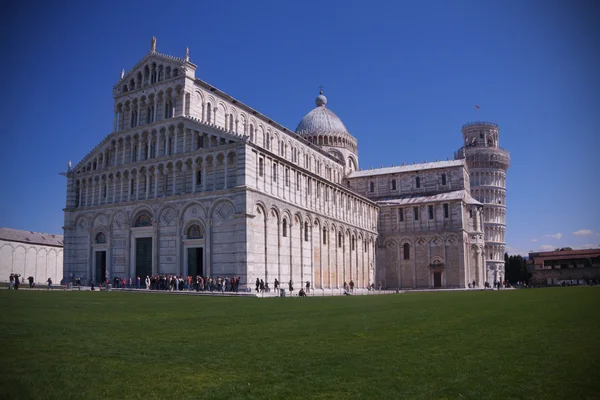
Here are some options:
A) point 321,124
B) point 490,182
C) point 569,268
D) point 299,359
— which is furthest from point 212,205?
point 490,182

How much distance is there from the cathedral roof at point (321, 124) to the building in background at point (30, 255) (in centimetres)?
4060

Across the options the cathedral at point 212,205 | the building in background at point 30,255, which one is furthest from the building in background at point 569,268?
the building in background at point 30,255

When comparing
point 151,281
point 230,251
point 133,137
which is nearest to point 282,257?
point 230,251

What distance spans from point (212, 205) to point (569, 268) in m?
66.2

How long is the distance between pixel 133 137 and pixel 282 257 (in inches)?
696

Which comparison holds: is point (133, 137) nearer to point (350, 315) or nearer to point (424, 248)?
point (350, 315)

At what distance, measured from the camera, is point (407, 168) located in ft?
236

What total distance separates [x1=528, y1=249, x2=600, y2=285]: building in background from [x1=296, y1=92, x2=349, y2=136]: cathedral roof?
4106 cm

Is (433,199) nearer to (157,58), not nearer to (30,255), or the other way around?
(157,58)

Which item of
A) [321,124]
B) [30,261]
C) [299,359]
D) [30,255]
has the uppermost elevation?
[321,124]

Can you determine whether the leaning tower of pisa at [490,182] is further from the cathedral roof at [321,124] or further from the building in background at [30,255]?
the building in background at [30,255]

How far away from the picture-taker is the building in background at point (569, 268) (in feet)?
257

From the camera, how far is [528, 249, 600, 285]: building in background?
257ft

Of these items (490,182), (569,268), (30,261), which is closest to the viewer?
(30,261)
